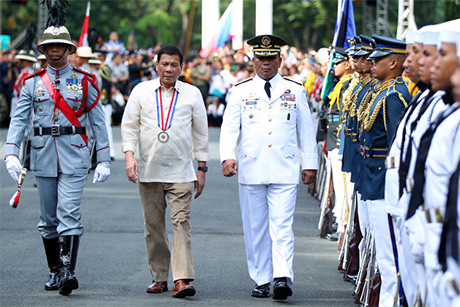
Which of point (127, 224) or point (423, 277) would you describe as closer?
point (423, 277)

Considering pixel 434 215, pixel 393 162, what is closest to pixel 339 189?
pixel 393 162

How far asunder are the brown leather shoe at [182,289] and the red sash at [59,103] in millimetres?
1550

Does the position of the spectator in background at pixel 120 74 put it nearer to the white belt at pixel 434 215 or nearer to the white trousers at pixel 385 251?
the white trousers at pixel 385 251

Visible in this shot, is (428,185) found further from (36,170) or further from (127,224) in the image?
(127,224)

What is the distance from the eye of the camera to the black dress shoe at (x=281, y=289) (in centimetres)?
756

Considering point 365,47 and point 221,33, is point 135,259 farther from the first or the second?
point 221,33

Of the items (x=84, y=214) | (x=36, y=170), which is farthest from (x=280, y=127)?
(x=84, y=214)

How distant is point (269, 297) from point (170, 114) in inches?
67.5

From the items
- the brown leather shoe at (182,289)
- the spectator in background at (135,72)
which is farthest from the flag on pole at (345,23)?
the spectator in background at (135,72)

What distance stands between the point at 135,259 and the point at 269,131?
7.49 ft

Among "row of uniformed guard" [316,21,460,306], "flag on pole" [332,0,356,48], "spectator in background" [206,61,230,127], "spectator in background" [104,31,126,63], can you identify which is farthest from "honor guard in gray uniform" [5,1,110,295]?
"spectator in background" [206,61,230,127]

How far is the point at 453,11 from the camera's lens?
131 feet

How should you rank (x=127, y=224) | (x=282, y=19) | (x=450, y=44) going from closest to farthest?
(x=450, y=44)
(x=127, y=224)
(x=282, y=19)

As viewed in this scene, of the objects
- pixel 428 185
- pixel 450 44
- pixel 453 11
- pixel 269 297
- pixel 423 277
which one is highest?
pixel 453 11
